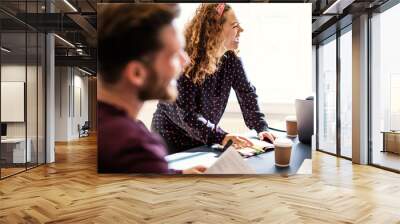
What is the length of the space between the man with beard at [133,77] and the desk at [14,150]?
1.80m

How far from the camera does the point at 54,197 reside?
4.49 meters

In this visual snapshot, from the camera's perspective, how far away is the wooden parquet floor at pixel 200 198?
3617 millimetres

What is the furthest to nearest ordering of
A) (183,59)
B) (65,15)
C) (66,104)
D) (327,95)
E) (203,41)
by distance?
1. (66,104)
2. (327,95)
3. (65,15)
4. (203,41)
5. (183,59)

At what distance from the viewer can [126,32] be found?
208 inches

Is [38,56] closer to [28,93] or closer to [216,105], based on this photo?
[28,93]

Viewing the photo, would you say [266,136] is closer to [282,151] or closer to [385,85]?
[282,151]

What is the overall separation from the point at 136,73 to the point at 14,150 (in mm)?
2982

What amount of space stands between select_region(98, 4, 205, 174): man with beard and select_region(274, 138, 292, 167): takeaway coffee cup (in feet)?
3.85

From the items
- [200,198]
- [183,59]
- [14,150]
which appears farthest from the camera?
Answer: [14,150]

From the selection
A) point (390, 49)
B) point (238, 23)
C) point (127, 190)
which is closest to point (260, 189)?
point (127, 190)

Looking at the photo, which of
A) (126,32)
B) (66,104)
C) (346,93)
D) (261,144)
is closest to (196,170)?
(261,144)

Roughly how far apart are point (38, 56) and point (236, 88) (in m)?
4.08

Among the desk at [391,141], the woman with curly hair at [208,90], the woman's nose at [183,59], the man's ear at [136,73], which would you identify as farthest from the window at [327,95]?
the man's ear at [136,73]

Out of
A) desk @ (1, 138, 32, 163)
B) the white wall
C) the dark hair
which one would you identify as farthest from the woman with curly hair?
the white wall
